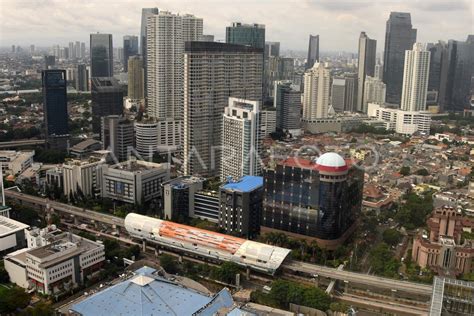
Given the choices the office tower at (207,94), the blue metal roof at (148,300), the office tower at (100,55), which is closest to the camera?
the blue metal roof at (148,300)

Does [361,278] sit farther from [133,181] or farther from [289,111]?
[289,111]

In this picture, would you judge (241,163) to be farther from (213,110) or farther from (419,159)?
(419,159)

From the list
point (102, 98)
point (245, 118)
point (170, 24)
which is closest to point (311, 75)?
point (170, 24)

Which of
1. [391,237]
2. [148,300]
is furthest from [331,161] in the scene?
[148,300]

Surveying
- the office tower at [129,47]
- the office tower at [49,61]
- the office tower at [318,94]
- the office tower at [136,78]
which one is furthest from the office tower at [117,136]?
the office tower at [129,47]

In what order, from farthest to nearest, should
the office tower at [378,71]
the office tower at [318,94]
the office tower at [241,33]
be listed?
1. the office tower at [378,71]
2. the office tower at [241,33]
3. the office tower at [318,94]

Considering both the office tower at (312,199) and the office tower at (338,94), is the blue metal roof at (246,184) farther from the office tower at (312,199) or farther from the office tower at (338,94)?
the office tower at (338,94)
